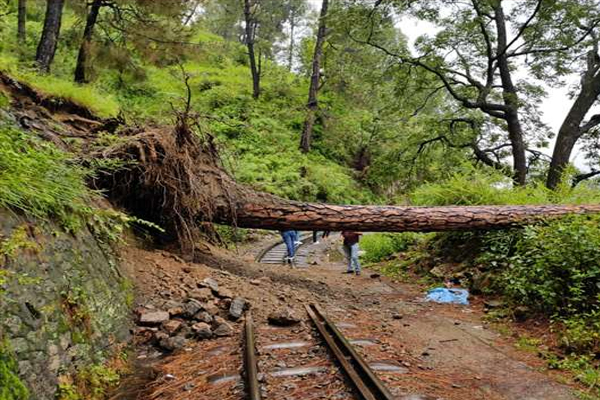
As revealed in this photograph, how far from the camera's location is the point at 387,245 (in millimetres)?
12680

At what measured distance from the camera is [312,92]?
22.6m

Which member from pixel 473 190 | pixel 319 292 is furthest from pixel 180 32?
pixel 473 190

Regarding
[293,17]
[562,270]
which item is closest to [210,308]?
[562,270]

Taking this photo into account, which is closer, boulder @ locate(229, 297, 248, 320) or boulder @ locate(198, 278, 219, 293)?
boulder @ locate(229, 297, 248, 320)

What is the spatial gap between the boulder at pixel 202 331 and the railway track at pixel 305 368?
1.61 ft

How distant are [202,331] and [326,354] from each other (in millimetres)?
1629

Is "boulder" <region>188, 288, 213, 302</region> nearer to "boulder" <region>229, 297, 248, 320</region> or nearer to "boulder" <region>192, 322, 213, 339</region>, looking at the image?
"boulder" <region>229, 297, 248, 320</region>

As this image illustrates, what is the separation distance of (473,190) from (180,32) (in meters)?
9.32

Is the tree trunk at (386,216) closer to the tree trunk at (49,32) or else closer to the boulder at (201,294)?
the boulder at (201,294)

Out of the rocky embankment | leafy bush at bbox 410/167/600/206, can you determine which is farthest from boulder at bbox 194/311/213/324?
leafy bush at bbox 410/167/600/206

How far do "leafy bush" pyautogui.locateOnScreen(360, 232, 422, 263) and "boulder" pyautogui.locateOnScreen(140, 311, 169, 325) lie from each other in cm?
875

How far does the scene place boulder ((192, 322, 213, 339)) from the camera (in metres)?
4.84

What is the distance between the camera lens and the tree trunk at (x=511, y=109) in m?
13.1

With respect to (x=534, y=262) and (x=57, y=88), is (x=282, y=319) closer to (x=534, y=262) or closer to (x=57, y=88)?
(x=534, y=262)
